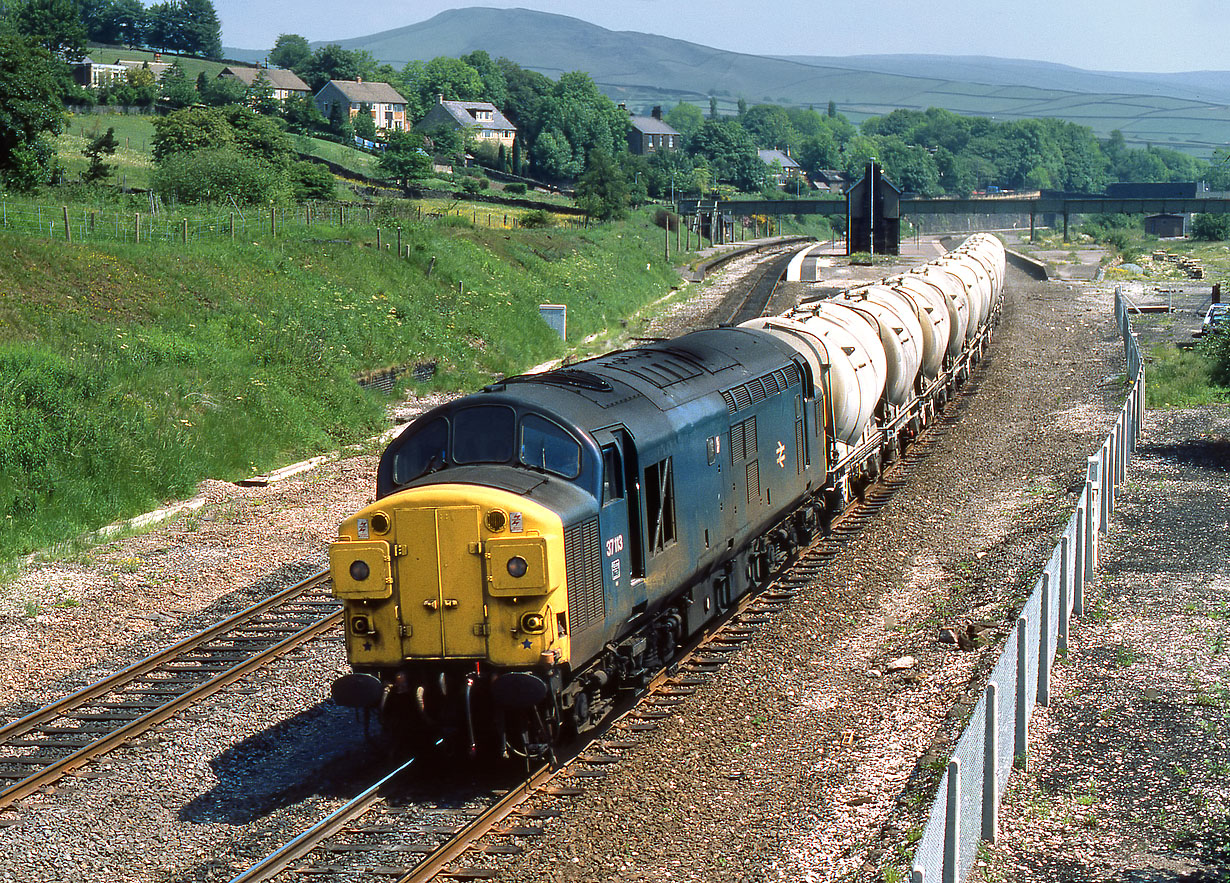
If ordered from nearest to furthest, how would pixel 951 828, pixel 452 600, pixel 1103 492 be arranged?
pixel 951 828 < pixel 452 600 < pixel 1103 492

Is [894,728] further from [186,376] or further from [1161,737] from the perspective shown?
[186,376]

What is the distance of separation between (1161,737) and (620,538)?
661 centimetres

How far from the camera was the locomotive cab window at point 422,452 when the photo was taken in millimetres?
14031

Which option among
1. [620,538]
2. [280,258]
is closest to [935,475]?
[620,538]

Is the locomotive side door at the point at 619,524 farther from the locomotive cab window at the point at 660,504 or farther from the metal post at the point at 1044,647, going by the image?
the metal post at the point at 1044,647

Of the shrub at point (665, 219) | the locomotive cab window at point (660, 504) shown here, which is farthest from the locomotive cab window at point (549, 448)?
the shrub at point (665, 219)

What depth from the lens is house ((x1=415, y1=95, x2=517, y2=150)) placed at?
187m

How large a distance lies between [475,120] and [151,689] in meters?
183

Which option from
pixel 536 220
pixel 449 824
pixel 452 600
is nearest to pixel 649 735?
pixel 449 824

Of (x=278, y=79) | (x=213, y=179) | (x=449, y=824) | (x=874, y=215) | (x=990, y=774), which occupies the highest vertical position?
(x=278, y=79)

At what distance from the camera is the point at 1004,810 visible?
12.7 metres

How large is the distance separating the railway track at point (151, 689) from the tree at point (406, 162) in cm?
9235

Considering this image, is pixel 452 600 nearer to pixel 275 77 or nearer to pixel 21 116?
pixel 21 116

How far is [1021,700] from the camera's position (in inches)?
542
